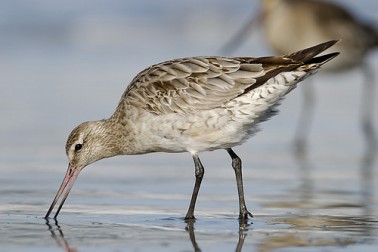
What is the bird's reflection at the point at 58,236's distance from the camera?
255 inches

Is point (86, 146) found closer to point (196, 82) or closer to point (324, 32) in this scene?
point (196, 82)

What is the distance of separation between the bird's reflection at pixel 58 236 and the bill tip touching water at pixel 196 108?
336 millimetres

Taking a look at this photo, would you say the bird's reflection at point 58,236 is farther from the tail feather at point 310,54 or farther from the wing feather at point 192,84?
the tail feather at point 310,54

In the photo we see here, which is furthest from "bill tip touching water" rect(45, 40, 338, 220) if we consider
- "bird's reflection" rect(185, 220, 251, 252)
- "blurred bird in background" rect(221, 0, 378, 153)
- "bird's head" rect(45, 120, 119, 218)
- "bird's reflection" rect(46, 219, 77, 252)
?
"blurred bird in background" rect(221, 0, 378, 153)

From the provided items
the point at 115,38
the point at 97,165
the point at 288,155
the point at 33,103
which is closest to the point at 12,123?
the point at 33,103

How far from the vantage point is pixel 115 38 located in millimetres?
18609

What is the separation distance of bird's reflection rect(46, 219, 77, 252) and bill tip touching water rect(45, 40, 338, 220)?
0.34 meters

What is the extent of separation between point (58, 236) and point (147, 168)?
3242 mm

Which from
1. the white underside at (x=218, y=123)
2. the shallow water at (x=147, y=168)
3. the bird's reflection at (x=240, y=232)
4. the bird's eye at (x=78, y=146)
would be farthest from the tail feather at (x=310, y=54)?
the bird's eye at (x=78, y=146)

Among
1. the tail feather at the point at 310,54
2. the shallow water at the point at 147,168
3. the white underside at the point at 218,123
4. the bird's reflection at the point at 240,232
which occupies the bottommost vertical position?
the shallow water at the point at 147,168

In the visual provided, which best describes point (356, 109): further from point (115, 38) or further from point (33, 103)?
point (115, 38)

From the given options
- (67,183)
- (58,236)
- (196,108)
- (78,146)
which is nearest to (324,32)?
(196,108)

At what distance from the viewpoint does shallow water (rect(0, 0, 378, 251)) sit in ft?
22.6

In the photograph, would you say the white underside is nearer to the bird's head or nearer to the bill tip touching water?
the bill tip touching water
